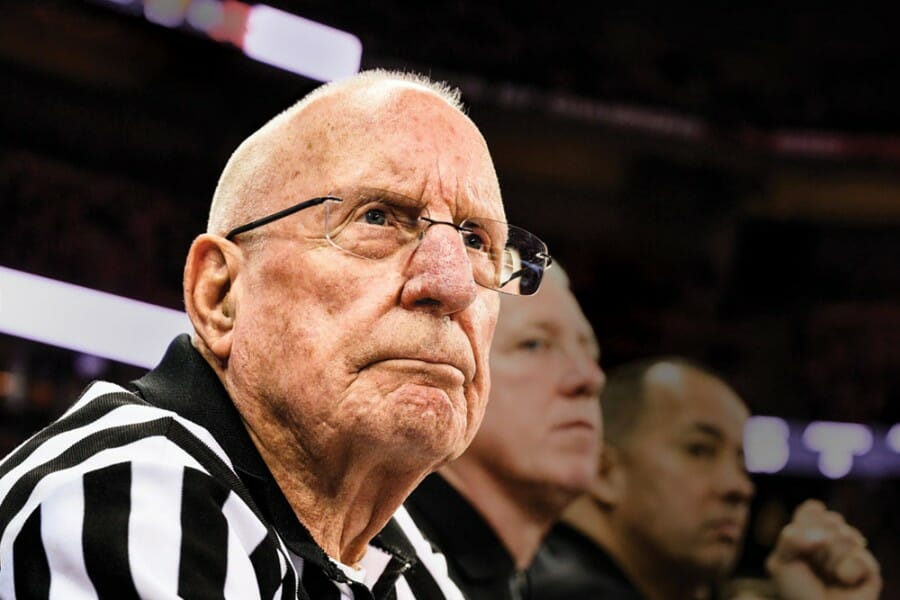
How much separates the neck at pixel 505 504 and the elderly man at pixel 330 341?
0.66 m

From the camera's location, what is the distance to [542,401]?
2.12 metres

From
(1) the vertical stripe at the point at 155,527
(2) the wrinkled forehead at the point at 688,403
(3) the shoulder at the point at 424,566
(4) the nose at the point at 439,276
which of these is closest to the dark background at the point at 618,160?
(2) the wrinkled forehead at the point at 688,403

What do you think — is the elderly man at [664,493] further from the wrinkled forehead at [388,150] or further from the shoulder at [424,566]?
the wrinkled forehead at [388,150]

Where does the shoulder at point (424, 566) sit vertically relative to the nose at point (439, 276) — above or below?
below

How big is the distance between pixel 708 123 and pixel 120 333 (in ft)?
15.6

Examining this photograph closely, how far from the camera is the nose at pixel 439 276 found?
123 cm

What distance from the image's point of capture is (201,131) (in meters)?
6.81

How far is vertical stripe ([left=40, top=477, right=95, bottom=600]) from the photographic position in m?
0.90

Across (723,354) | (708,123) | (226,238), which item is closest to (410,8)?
(708,123)

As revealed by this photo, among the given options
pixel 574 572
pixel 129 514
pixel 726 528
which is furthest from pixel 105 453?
pixel 726 528

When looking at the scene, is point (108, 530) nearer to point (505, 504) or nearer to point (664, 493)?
point (505, 504)

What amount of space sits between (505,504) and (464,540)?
0.15m

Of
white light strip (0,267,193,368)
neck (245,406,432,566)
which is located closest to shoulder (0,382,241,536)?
neck (245,406,432,566)

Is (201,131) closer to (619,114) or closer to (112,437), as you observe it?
(619,114)
